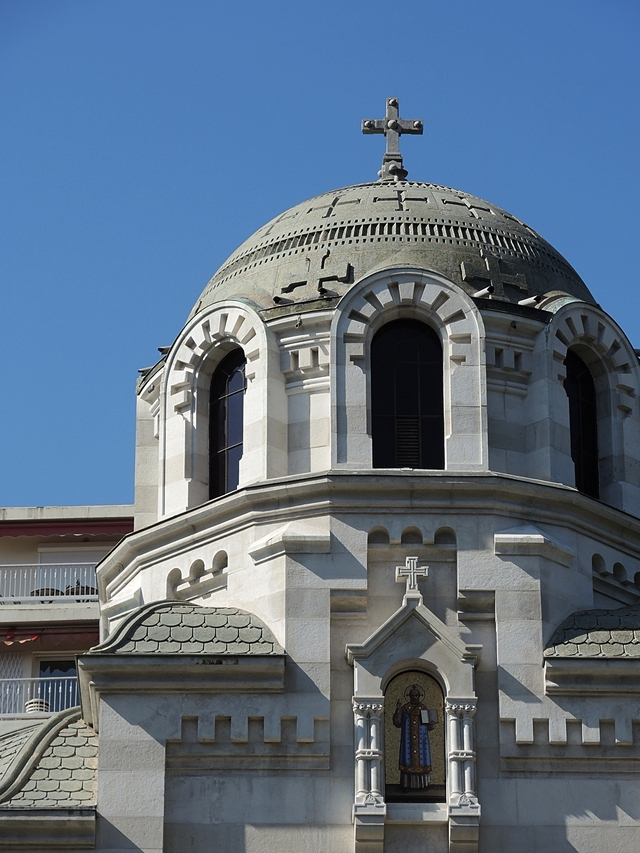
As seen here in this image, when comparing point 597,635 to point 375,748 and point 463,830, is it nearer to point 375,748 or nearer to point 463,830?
point 463,830

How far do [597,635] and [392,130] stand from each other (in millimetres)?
11821

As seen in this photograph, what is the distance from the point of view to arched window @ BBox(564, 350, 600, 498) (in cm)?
3800

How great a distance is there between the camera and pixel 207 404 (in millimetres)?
38531

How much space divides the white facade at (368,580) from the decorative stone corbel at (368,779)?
36 mm

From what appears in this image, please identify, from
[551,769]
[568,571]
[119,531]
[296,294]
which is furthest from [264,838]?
[119,531]

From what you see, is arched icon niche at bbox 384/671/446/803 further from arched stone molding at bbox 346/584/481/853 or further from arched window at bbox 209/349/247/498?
arched window at bbox 209/349/247/498

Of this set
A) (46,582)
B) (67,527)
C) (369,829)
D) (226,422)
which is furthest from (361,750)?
(67,527)

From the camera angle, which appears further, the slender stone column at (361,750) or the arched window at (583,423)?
the arched window at (583,423)

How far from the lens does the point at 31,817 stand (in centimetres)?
3303

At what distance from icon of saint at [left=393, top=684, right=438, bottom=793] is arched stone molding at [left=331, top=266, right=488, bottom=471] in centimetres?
404

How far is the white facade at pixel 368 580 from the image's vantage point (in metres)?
33.5

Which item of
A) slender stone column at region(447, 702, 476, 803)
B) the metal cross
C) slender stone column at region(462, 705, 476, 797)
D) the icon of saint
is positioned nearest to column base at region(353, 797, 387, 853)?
the icon of saint

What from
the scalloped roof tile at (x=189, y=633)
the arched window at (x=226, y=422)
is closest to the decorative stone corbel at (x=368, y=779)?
the scalloped roof tile at (x=189, y=633)

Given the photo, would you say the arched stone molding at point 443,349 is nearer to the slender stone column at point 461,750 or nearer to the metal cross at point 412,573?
the metal cross at point 412,573
